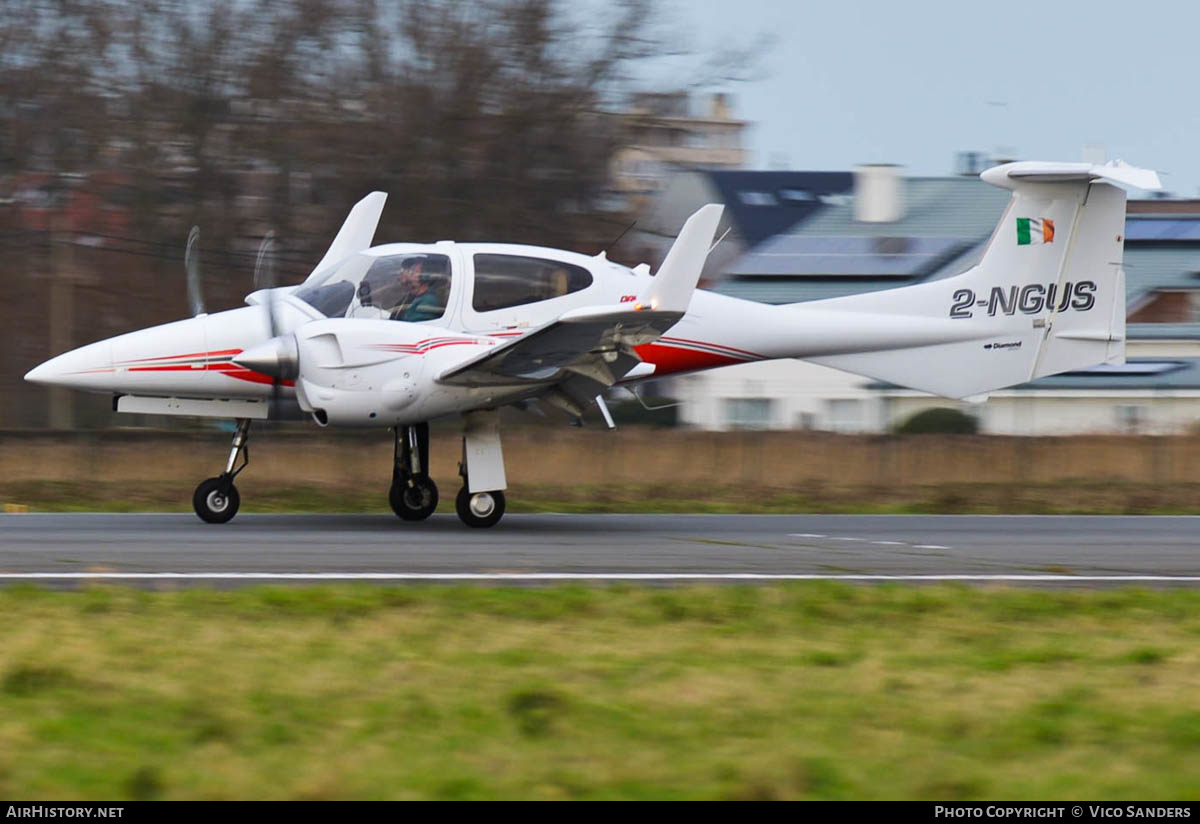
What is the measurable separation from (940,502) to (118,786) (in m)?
16.2

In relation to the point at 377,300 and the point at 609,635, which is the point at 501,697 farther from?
the point at 377,300

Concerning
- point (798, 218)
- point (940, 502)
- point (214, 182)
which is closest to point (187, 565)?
point (940, 502)

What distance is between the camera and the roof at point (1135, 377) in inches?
1463

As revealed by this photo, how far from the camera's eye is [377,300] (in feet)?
43.0

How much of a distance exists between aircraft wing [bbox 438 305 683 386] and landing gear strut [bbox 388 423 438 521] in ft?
5.25

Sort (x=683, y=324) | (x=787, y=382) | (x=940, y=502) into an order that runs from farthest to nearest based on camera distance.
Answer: (x=787, y=382) → (x=940, y=502) → (x=683, y=324)

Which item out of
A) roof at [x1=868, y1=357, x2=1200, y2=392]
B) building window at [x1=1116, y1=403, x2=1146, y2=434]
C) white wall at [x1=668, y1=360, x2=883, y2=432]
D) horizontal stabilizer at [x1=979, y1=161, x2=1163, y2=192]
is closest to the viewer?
horizontal stabilizer at [x1=979, y1=161, x2=1163, y2=192]

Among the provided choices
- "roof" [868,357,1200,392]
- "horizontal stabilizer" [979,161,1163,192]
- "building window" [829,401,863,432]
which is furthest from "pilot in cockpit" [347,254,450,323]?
"roof" [868,357,1200,392]

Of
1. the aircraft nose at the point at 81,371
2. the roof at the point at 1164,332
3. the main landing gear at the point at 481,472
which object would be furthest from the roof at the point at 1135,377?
the aircraft nose at the point at 81,371

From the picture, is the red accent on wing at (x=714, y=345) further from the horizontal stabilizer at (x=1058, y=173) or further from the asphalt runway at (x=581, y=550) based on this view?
the horizontal stabilizer at (x=1058, y=173)

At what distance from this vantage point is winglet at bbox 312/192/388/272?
1512cm

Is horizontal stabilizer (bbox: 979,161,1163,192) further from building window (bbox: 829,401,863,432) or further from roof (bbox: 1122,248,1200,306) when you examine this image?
roof (bbox: 1122,248,1200,306)

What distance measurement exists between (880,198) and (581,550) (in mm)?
39847

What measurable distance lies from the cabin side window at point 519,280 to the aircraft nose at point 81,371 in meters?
3.27
